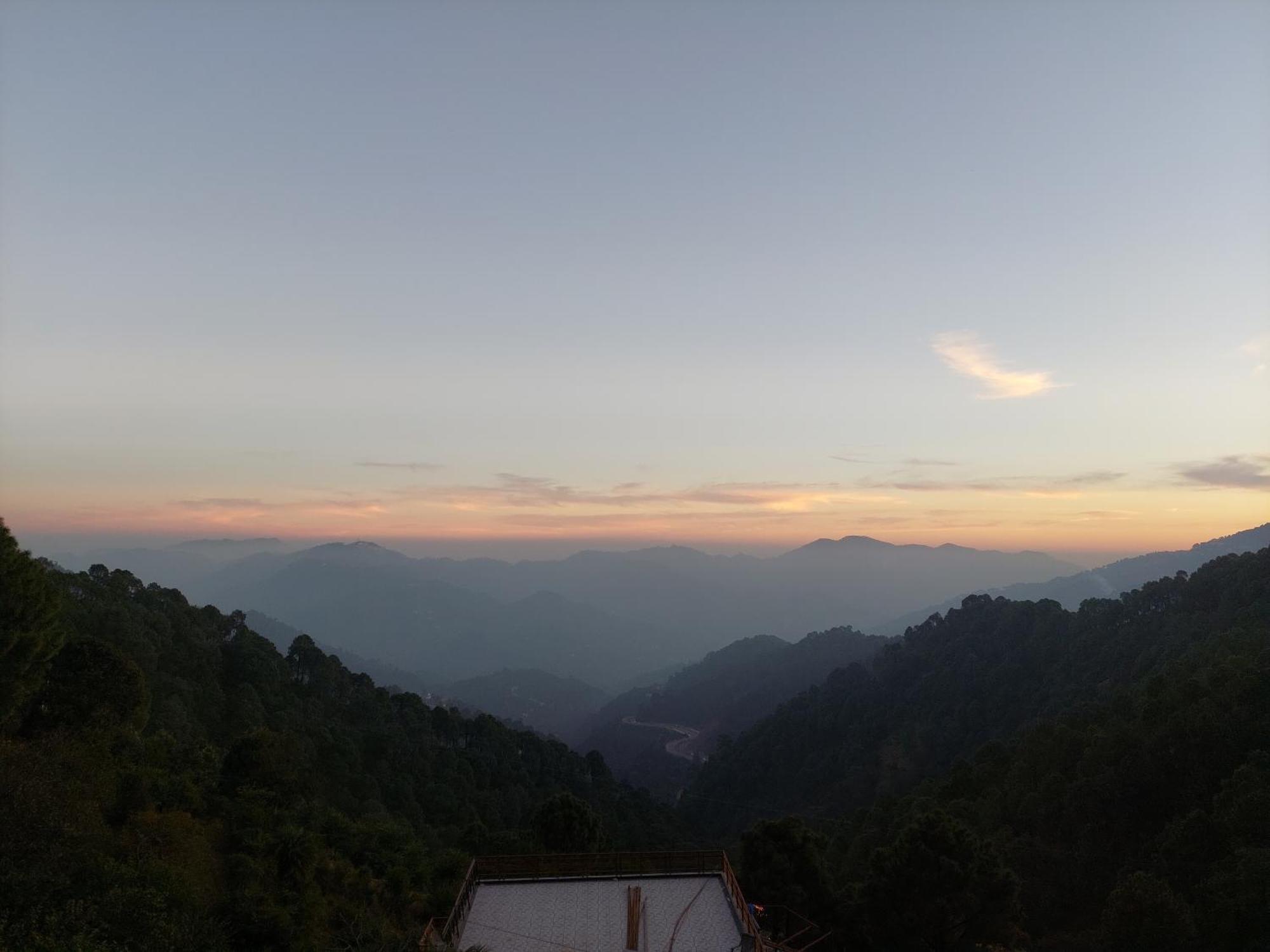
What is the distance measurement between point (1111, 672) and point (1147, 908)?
39.9 meters

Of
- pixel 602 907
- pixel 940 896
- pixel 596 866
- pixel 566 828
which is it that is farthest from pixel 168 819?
pixel 940 896

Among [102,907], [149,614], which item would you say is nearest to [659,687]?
[149,614]

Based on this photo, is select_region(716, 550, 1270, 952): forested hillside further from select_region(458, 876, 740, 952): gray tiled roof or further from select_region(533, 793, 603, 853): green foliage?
select_region(458, 876, 740, 952): gray tiled roof

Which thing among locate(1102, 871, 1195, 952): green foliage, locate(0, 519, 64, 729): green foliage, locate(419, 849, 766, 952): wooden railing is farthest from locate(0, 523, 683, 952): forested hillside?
locate(1102, 871, 1195, 952): green foliage

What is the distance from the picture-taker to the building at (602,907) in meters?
15.2

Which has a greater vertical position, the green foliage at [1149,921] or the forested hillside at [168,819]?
the forested hillside at [168,819]

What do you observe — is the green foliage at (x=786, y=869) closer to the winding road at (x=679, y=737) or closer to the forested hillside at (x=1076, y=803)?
the forested hillside at (x=1076, y=803)

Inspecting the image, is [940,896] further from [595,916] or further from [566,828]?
[566,828]

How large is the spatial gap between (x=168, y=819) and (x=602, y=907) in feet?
32.6

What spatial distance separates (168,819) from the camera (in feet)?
49.3

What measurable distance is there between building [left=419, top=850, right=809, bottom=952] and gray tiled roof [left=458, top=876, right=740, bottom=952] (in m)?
0.03

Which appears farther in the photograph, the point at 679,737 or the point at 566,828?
the point at 679,737

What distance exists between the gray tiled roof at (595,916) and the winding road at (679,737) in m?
88.3

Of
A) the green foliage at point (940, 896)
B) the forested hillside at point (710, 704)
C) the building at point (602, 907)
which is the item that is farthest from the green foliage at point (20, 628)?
the forested hillside at point (710, 704)
